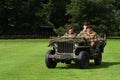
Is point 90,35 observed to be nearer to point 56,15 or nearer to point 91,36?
point 91,36

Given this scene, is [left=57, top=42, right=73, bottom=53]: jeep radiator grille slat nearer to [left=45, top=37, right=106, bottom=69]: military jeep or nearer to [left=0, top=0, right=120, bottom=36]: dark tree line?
[left=45, top=37, right=106, bottom=69]: military jeep

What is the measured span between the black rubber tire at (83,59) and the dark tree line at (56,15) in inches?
2090

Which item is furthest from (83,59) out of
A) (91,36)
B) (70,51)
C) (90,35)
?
(90,35)

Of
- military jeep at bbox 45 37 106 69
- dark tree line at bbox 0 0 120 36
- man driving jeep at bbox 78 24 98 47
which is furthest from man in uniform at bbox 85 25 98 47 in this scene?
dark tree line at bbox 0 0 120 36

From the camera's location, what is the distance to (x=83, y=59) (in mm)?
19156

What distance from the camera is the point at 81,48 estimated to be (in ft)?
64.4

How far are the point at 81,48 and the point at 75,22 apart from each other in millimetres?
55984

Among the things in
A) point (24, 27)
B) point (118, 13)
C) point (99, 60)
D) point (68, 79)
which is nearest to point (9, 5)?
point (24, 27)

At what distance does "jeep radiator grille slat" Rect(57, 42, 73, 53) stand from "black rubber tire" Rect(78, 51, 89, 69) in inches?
24.3

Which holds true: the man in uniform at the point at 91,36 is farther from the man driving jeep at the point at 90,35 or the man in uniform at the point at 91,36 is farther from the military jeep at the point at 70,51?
the military jeep at the point at 70,51

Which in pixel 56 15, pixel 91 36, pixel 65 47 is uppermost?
pixel 91 36

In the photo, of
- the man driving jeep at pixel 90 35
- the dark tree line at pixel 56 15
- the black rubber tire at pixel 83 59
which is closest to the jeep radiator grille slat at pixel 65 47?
the black rubber tire at pixel 83 59

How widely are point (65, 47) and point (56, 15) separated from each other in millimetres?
62287

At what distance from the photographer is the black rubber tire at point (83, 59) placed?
19000 millimetres
